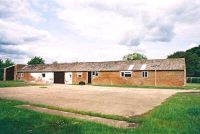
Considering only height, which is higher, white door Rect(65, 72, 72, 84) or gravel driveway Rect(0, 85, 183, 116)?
white door Rect(65, 72, 72, 84)

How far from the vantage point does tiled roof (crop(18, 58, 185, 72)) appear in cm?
3717

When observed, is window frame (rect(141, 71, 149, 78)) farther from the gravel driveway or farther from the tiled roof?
the gravel driveway

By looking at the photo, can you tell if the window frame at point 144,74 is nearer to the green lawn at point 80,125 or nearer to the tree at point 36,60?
the green lawn at point 80,125

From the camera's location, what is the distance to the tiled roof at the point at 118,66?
1464 inches

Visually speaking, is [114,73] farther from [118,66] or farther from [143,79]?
[143,79]

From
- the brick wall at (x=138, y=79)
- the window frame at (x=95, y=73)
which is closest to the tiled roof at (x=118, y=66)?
the window frame at (x=95, y=73)

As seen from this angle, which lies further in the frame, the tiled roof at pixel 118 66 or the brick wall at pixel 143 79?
the tiled roof at pixel 118 66

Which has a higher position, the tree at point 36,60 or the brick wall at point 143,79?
the tree at point 36,60

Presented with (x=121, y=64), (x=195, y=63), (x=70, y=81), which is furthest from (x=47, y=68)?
(x=195, y=63)

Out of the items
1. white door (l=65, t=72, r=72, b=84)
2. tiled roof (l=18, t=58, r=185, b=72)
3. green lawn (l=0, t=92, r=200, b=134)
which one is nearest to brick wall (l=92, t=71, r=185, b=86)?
tiled roof (l=18, t=58, r=185, b=72)

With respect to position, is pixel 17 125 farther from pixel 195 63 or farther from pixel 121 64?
pixel 195 63

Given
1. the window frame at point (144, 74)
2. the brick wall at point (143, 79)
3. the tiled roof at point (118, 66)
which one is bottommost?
the brick wall at point (143, 79)

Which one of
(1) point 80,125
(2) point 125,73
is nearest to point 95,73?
(2) point 125,73

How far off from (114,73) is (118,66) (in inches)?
66.9
